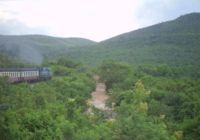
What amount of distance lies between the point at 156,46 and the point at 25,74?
8234cm

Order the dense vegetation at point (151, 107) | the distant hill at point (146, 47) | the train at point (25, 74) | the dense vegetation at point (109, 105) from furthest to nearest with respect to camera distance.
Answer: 1. the distant hill at point (146, 47)
2. the train at point (25, 74)
3. the dense vegetation at point (151, 107)
4. the dense vegetation at point (109, 105)

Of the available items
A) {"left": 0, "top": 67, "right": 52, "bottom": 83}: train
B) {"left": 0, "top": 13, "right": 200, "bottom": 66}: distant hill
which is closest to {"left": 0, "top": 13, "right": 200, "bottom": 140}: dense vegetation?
{"left": 0, "top": 67, "right": 52, "bottom": 83}: train

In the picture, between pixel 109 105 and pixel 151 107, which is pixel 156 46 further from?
pixel 151 107

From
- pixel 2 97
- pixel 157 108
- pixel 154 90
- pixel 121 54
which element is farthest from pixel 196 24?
pixel 2 97

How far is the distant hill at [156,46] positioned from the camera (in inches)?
4747

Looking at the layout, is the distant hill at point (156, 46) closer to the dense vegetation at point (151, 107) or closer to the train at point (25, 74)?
the dense vegetation at point (151, 107)

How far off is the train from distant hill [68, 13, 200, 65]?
51996 mm

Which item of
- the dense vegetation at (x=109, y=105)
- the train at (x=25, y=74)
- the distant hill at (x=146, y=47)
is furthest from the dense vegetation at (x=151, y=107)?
the distant hill at (x=146, y=47)

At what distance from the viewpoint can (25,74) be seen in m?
54.8

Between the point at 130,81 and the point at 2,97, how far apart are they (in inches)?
1330

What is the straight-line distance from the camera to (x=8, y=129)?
2319cm

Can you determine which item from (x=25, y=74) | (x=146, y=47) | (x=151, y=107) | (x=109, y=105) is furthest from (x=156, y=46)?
(x=151, y=107)

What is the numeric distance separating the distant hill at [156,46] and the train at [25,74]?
52.0 m

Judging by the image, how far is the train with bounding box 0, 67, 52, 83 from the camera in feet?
159
